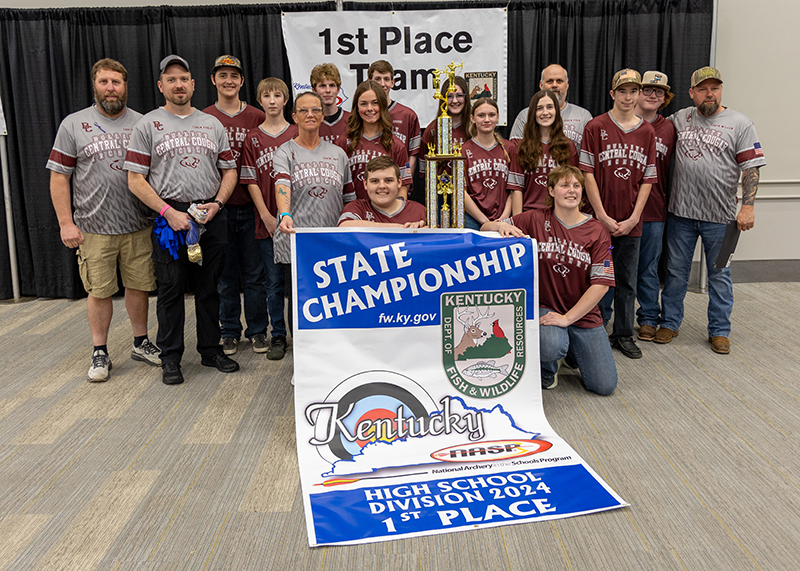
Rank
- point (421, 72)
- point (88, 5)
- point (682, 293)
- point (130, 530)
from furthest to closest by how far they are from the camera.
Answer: point (88, 5), point (421, 72), point (682, 293), point (130, 530)

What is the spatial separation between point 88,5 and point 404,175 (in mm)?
3305

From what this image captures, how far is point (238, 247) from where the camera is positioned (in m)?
3.79

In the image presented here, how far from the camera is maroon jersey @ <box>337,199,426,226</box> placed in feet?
9.57

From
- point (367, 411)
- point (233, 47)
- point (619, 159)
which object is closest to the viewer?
point (367, 411)

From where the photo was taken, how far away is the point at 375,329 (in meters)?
2.59

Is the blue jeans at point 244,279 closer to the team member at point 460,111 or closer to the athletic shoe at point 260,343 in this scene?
the athletic shoe at point 260,343

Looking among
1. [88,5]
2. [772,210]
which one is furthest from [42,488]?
[772,210]

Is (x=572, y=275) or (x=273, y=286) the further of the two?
(x=273, y=286)

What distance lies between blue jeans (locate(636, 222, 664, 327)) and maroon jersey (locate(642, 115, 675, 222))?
2.3 inches

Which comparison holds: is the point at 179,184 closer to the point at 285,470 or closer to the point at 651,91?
the point at 285,470

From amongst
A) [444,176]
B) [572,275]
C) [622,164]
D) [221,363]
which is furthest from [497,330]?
[221,363]

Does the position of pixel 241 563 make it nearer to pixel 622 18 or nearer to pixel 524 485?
pixel 524 485

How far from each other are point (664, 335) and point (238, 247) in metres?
2.52

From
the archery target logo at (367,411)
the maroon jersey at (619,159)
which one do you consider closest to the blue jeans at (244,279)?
the archery target logo at (367,411)
